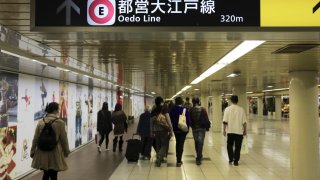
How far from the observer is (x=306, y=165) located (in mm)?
8219

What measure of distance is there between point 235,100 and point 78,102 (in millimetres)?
7441

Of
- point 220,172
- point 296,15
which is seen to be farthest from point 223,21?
point 220,172

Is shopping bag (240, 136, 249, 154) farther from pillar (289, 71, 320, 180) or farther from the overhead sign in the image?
the overhead sign

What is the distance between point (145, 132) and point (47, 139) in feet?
18.9

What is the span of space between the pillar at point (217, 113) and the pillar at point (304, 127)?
1439cm

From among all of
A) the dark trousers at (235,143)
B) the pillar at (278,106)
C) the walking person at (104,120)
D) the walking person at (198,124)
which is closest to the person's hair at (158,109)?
the walking person at (198,124)

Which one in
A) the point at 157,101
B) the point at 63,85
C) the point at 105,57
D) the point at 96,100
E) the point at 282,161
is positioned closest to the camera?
the point at 105,57

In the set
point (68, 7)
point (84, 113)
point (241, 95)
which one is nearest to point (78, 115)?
point (84, 113)

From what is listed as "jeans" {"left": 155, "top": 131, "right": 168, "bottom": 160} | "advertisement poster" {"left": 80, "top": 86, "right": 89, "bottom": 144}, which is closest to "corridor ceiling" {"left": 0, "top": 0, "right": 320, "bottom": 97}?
"jeans" {"left": 155, "top": 131, "right": 168, "bottom": 160}

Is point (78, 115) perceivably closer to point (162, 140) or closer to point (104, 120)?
point (104, 120)

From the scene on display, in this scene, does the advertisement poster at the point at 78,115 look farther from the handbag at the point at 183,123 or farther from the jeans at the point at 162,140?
the handbag at the point at 183,123

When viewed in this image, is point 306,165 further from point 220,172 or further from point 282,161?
point 282,161

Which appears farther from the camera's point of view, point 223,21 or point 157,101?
point 157,101

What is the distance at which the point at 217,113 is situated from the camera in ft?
76.6
